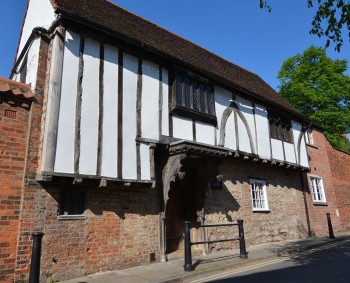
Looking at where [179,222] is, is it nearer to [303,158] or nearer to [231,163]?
[231,163]

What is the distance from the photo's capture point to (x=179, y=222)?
32.7ft

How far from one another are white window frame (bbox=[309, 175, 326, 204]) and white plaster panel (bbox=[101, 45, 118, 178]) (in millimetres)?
11659

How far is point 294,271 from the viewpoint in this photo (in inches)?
257

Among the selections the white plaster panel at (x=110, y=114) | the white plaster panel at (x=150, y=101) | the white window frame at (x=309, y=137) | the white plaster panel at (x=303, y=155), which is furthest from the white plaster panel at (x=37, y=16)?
the white window frame at (x=309, y=137)

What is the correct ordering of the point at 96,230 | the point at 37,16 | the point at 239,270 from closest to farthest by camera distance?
the point at 96,230 → the point at 239,270 → the point at 37,16

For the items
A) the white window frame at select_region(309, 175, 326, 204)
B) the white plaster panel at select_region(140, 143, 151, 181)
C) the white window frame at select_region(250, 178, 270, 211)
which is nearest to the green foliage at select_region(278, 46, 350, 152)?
the white window frame at select_region(309, 175, 326, 204)

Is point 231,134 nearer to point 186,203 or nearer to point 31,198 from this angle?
point 186,203

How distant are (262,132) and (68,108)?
8131mm

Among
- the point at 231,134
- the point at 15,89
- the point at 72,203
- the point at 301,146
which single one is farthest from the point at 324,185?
the point at 15,89

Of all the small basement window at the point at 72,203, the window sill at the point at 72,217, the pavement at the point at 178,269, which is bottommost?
the pavement at the point at 178,269

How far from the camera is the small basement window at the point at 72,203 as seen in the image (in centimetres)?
659

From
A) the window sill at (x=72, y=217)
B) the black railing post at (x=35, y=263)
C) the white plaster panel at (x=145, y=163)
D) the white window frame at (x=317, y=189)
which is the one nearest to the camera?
the black railing post at (x=35, y=263)

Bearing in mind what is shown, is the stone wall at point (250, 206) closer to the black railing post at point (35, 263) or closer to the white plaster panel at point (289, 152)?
the white plaster panel at point (289, 152)

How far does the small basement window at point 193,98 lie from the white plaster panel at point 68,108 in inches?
121
